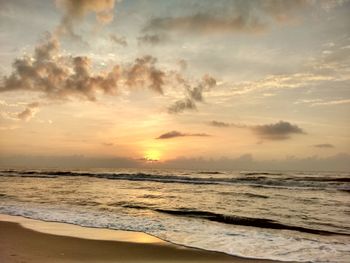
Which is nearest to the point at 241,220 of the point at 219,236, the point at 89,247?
the point at 219,236

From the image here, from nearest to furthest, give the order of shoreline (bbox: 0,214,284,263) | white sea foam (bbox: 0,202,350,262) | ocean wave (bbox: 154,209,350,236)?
shoreline (bbox: 0,214,284,263)
white sea foam (bbox: 0,202,350,262)
ocean wave (bbox: 154,209,350,236)

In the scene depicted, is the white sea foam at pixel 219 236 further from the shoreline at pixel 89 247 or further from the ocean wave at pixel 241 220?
the ocean wave at pixel 241 220

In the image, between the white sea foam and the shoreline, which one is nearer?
the shoreline

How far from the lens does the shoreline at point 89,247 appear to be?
816 centimetres

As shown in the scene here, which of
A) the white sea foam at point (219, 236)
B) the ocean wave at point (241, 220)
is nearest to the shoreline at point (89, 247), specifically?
the white sea foam at point (219, 236)

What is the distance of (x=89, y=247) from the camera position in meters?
9.32

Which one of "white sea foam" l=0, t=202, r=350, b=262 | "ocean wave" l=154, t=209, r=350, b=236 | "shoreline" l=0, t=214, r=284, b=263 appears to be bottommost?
"ocean wave" l=154, t=209, r=350, b=236

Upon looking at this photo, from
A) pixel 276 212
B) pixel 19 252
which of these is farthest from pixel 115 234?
pixel 276 212

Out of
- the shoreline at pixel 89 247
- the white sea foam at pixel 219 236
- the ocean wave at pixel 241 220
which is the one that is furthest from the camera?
the ocean wave at pixel 241 220

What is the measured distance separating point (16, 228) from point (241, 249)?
752 cm

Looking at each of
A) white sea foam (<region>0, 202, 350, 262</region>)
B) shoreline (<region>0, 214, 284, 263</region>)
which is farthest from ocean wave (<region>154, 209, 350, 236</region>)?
shoreline (<region>0, 214, 284, 263</region>)

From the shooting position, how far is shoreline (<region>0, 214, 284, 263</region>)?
321 inches

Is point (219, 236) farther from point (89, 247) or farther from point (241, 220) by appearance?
point (89, 247)

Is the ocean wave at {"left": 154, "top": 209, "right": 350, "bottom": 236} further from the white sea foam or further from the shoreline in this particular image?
the shoreline
